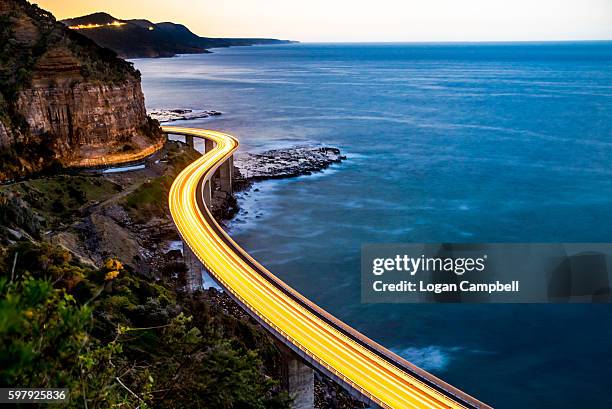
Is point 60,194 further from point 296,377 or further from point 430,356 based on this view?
point 430,356

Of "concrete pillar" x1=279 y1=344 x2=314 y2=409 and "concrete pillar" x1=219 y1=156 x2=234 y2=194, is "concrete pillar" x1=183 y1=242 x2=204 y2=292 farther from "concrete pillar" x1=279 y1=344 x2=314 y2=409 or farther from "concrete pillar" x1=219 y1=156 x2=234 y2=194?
"concrete pillar" x1=219 y1=156 x2=234 y2=194

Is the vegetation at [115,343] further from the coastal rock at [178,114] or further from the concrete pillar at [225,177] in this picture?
the coastal rock at [178,114]

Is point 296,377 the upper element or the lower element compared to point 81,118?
lower

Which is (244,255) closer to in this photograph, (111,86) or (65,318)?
(65,318)

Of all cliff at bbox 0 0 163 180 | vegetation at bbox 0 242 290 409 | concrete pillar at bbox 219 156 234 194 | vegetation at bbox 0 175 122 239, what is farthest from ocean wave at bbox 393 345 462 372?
cliff at bbox 0 0 163 180

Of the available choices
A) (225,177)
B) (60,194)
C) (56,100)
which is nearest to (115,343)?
(60,194)

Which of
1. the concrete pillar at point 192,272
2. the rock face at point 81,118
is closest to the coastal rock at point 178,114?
the rock face at point 81,118
